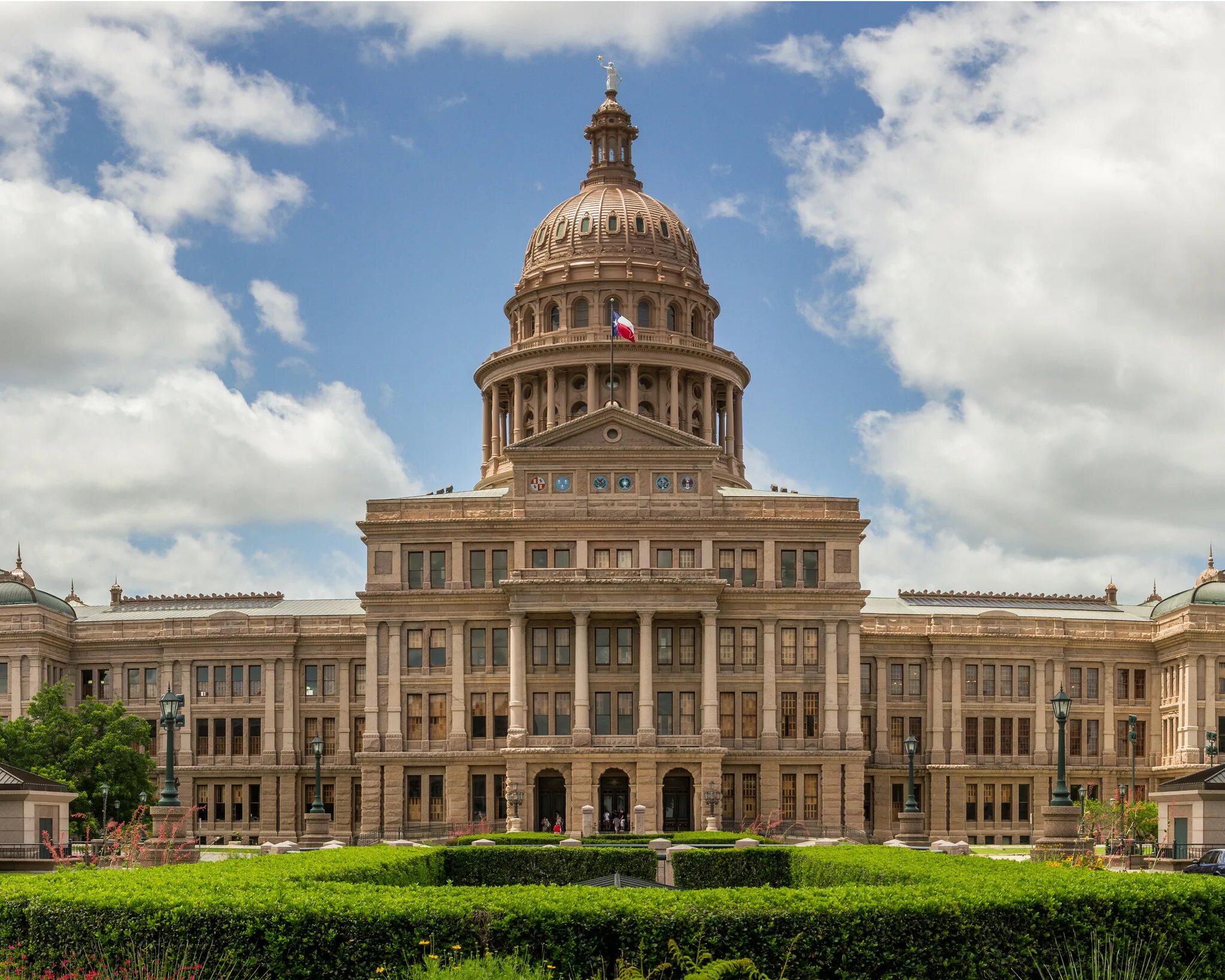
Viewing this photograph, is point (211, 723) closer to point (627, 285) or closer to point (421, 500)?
point (421, 500)

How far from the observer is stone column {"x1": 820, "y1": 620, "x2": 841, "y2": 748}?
90.4 m

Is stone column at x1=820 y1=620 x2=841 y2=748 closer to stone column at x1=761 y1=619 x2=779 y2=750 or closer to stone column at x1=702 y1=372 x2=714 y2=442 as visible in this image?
stone column at x1=761 y1=619 x2=779 y2=750

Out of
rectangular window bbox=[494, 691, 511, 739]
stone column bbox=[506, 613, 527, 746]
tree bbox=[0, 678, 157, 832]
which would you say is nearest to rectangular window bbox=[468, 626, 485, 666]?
rectangular window bbox=[494, 691, 511, 739]

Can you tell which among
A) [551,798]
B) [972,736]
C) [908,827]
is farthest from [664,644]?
[972,736]

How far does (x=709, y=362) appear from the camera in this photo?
117 meters

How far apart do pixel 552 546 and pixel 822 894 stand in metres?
64.2

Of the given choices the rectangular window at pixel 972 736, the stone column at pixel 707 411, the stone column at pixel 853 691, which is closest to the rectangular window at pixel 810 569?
the stone column at pixel 853 691

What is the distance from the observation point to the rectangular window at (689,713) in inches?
3536

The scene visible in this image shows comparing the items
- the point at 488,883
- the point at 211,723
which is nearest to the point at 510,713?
the point at 211,723

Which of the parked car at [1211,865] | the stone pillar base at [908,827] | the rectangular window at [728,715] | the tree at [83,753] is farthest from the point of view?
the rectangular window at [728,715]

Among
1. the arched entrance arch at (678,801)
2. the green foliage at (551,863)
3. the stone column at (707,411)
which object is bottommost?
the arched entrance arch at (678,801)

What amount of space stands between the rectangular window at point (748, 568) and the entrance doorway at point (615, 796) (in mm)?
13050

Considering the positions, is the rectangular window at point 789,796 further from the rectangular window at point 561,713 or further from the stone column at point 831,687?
the rectangular window at point 561,713

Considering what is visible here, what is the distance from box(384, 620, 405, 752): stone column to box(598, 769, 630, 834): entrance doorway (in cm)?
1189
